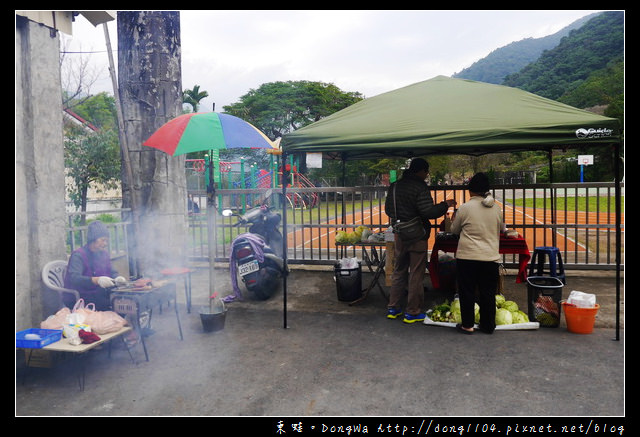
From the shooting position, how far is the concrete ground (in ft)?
12.3

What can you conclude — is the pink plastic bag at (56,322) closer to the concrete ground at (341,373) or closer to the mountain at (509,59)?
the concrete ground at (341,373)

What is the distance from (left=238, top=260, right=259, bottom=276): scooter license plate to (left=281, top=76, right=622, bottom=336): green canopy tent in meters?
2.10

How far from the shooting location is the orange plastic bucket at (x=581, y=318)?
5211 millimetres

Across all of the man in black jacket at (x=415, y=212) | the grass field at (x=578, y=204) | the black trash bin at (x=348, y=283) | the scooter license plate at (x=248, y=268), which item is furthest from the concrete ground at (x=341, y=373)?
the grass field at (x=578, y=204)

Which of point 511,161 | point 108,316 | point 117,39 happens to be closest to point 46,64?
point 117,39

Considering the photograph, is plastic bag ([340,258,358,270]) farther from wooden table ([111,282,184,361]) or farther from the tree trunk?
wooden table ([111,282,184,361])

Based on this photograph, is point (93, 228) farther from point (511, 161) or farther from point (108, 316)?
point (511, 161)

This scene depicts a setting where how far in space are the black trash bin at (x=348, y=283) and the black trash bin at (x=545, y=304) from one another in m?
2.41

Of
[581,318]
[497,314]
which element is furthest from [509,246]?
[581,318]

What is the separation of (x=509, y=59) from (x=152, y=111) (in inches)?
5040

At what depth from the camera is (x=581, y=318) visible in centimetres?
523

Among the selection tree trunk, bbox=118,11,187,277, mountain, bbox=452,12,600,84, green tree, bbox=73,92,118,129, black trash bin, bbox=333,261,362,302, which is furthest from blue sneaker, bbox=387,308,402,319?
mountain, bbox=452,12,600,84

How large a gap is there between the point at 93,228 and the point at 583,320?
5.67 m

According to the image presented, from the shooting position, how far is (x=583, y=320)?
524cm
